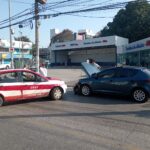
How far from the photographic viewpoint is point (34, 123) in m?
8.80

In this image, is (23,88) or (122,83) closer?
(23,88)

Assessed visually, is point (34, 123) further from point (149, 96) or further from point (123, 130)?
point (149, 96)

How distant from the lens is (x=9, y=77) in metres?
12.6

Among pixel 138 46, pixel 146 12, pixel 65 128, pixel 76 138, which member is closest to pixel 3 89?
pixel 65 128

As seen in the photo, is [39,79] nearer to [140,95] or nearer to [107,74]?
[107,74]

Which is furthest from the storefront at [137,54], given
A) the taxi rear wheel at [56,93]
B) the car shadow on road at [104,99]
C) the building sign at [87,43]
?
the taxi rear wheel at [56,93]

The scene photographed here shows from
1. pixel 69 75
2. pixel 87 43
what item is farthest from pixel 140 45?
pixel 87 43

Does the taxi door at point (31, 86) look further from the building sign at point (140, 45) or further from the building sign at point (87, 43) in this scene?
the building sign at point (87, 43)

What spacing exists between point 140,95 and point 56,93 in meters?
3.68

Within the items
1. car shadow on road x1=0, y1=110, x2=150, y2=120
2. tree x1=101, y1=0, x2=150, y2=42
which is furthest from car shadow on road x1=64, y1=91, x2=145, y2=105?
tree x1=101, y1=0, x2=150, y2=42

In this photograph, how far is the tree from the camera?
62.6 meters

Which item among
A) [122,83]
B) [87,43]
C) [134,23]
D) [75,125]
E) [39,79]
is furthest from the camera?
[134,23]

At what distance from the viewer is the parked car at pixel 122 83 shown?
13109 millimetres

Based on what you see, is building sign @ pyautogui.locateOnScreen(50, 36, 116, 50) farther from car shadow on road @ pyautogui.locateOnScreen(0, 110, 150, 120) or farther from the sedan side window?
car shadow on road @ pyautogui.locateOnScreen(0, 110, 150, 120)
